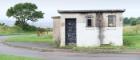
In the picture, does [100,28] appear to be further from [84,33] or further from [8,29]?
[8,29]

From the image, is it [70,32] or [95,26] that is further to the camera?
[70,32]

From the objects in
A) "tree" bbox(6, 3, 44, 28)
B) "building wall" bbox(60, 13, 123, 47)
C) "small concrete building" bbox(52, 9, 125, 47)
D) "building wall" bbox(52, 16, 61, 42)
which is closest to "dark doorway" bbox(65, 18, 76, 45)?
"small concrete building" bbox(52, 9, 125, 47)

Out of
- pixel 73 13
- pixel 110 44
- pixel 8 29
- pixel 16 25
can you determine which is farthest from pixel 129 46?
pixel 16 25

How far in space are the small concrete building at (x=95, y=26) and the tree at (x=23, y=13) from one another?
46592 mm

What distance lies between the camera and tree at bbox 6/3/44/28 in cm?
8056

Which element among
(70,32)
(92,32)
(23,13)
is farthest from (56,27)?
(23,13)

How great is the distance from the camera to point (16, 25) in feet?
259

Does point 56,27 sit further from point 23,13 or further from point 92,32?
point 23,13

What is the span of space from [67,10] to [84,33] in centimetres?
193

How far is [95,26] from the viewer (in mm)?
33344

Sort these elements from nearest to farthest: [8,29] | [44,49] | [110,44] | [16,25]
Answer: [44,49] < [110,44] < [8,29] < [16,25]

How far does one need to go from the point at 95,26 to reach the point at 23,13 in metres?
49.0

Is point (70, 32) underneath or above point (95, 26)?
underneath

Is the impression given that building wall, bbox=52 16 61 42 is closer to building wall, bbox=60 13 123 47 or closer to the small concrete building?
the small concrete building
